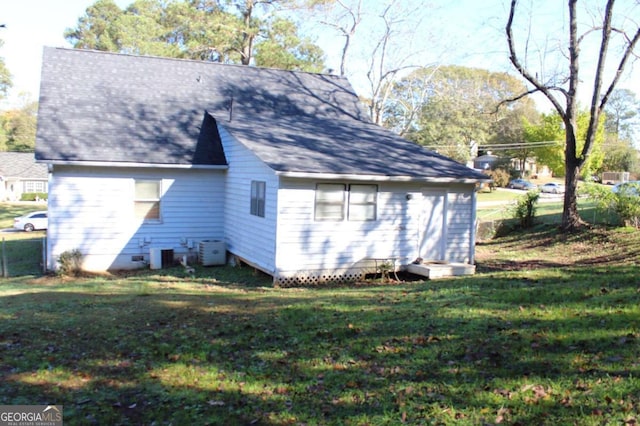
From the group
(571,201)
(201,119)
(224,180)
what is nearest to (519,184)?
(571,201)

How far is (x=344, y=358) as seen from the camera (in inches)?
248

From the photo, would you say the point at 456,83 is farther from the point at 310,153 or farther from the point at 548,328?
the point at 548,328

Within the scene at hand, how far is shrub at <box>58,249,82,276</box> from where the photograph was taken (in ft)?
48.3

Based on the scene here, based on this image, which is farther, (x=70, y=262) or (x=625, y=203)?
(x=625, y=203)

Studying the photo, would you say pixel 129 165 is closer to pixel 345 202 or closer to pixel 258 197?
pixel 258 197

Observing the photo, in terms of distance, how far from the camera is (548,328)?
651 centimetres

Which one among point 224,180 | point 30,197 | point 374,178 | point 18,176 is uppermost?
point 374,178

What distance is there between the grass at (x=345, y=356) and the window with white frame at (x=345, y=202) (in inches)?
141

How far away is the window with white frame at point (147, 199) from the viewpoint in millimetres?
15727

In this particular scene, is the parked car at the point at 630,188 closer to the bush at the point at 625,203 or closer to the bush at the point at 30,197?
the bush at the point at 625,203

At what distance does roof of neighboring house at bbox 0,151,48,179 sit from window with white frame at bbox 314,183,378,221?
51.5 m

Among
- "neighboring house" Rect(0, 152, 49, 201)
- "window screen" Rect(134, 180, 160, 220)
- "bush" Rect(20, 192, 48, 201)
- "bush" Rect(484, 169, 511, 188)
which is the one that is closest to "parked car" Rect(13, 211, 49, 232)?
"window screen" Rect(134, 180, 160, 220)

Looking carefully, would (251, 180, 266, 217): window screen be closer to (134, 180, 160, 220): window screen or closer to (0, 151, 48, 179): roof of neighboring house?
(134, 180, 160, 220): window screen

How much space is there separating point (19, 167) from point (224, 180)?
49173 millimetres
